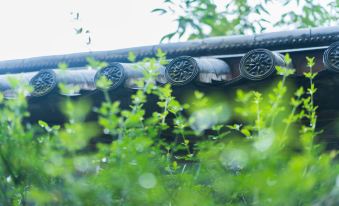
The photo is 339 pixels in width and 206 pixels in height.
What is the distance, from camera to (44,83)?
11.6ft

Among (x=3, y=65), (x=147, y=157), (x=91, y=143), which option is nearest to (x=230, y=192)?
(x=147, y=157)

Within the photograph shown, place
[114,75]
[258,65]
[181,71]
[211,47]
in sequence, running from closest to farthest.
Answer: [258,65], [181,71], [114,75], [211,47]

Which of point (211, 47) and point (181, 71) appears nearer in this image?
point (181, 71)

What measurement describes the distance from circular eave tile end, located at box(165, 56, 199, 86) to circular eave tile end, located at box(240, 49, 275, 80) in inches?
10.0

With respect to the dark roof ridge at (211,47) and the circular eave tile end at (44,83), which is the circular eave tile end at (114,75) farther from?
the dark roof ridge at (211,47)

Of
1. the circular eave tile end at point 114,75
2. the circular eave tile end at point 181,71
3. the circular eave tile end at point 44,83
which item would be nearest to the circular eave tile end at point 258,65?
the circular eave tile end at point 181,71

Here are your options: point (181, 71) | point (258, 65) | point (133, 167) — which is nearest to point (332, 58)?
point (258, 65)

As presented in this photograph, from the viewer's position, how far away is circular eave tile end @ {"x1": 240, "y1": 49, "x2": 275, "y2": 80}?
9.90 feet

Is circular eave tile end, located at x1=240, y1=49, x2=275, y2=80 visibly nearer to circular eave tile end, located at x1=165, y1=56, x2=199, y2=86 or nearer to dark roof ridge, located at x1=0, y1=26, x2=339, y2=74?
circular eave tile end, located at x1=165, y1=56, x2=199, y2=86

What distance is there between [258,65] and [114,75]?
809mm

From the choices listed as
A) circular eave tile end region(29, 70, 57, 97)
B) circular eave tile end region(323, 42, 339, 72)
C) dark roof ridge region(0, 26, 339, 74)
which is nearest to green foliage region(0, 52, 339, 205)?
circular eave tile end region(323, 42, 339, 72)

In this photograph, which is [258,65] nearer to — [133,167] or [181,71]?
[181,71]

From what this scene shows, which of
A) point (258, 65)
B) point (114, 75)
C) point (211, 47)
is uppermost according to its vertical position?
point (258, 65)

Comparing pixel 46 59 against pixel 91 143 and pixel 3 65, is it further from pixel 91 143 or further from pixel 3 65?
pixel 91 143
